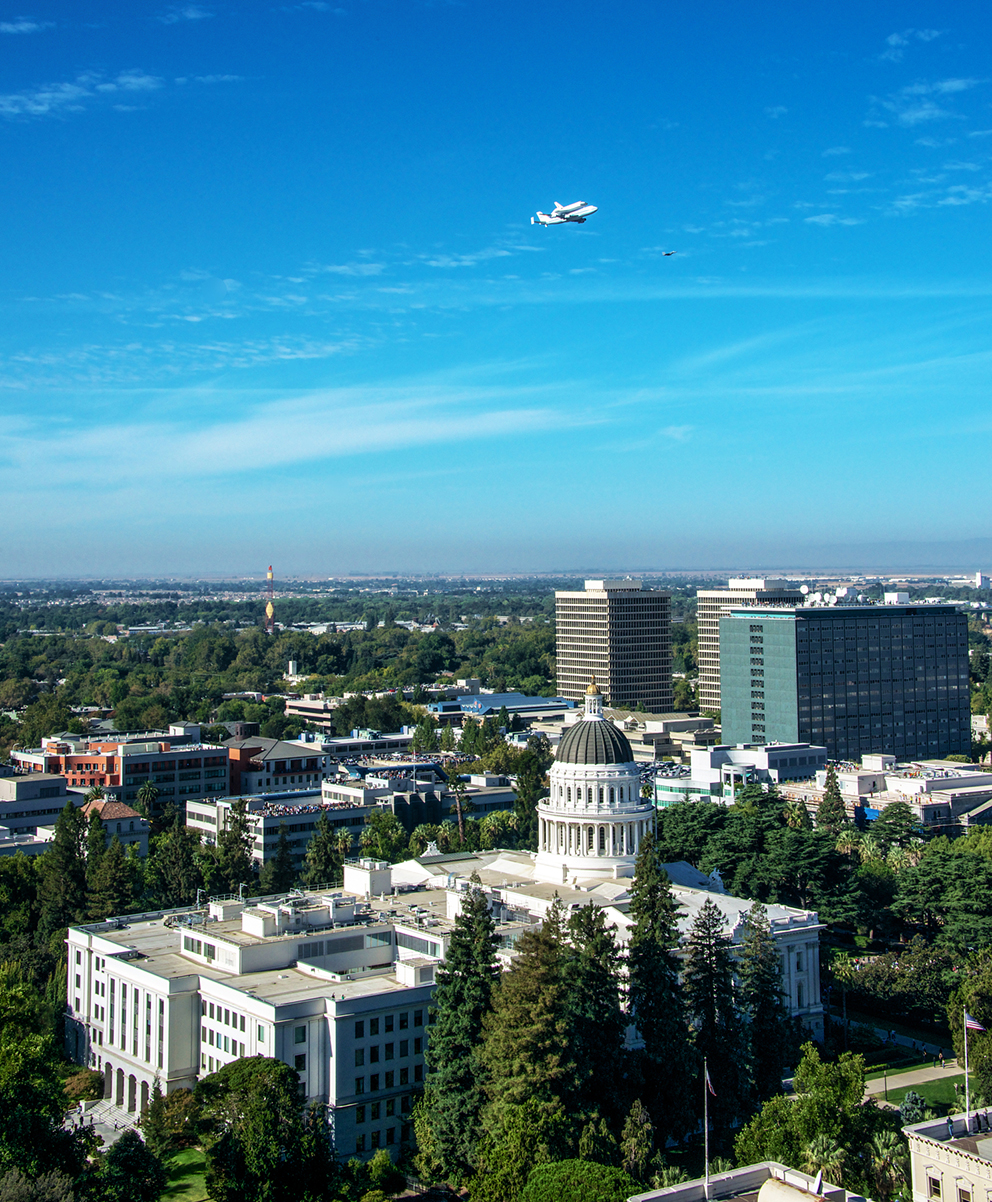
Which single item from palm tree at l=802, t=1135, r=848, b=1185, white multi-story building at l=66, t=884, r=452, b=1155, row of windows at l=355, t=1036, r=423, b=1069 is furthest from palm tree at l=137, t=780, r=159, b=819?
palm tree at l=802, t=1135, r=848, b=1185

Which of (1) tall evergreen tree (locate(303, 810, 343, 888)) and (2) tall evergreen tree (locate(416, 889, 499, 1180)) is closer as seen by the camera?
(2) tall evergreen tree (locate(416, 889, 499, 1180))

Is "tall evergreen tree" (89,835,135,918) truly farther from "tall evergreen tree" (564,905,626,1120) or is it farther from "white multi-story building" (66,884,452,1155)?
"tall evergreen tree" (564,905,626,1120)

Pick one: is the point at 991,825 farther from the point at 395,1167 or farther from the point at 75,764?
the point at 75,764

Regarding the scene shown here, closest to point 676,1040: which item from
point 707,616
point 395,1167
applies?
point 395,1167

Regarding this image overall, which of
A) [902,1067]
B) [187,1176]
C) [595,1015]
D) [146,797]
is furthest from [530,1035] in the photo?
[146,797]

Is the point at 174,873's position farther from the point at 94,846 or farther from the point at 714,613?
the point at 714,613
